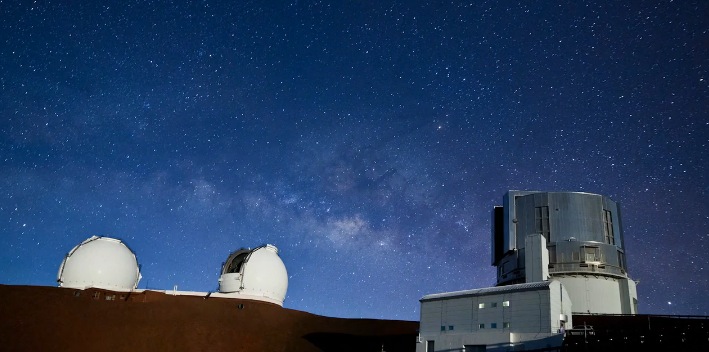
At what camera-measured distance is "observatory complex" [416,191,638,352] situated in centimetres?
2298

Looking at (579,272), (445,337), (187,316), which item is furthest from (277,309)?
(579,272)

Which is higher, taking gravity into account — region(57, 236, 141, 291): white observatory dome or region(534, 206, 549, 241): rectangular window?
region(534, 206, 549, 241): rectangular window

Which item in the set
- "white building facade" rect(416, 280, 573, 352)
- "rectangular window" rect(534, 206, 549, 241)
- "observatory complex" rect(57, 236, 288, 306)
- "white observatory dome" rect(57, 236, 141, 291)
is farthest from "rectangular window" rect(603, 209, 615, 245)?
"white observatory dome" rect(57, 236, 141, 291)

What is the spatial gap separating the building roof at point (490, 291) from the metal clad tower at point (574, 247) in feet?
16.7

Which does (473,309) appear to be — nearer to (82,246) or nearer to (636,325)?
(636,325)

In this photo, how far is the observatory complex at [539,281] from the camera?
23.0m

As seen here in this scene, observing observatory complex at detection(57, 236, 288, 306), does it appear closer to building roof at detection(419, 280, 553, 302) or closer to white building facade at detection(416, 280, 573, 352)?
building roof at detection(419, 280, 553, 302)

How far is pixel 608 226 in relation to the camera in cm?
3259

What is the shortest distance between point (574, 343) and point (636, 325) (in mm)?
9754

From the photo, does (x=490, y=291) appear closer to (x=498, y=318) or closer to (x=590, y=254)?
(x=498, y=318)

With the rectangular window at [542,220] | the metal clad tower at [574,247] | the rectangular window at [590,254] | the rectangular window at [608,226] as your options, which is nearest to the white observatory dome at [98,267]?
the metal clad tower at [574,247]

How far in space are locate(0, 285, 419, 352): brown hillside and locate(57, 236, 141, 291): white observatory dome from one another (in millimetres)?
1372

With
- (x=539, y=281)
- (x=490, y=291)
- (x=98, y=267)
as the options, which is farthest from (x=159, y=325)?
(x=539, y=281)

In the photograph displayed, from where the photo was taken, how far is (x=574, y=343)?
20.4 meters
